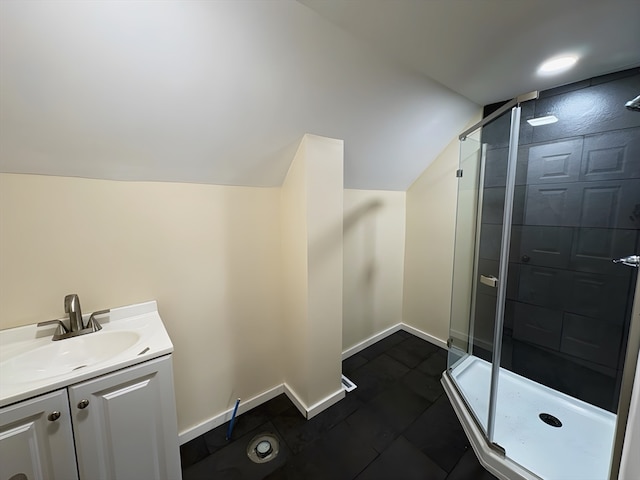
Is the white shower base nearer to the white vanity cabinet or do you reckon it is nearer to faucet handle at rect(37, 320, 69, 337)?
the white vanity cabinet

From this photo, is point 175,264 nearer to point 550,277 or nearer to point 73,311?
point 73,311

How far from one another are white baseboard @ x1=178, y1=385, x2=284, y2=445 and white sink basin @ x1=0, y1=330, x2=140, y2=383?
2.75 feet

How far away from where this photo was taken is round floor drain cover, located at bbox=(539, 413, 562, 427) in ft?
5.74

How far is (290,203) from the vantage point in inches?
71.3

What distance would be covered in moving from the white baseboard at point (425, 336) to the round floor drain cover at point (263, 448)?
75.2 inches

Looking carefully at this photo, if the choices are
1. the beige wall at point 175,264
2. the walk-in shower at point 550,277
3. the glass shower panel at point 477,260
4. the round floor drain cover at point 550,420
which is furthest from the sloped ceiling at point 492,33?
the round floor drain cover at point 550,420

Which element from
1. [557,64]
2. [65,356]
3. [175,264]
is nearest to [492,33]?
[557,64]

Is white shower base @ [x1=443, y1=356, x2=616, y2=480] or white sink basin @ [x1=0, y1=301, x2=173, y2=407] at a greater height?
white sink basin @ [x1=0, y1=301, x2=173, y2=407]

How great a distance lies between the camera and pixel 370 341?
277cm

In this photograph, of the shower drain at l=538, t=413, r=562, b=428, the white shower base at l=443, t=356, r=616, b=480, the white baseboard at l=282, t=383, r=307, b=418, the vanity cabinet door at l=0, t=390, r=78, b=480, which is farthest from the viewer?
the white baseboard at l=282, t=383, r=307, b=418

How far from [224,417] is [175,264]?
116 cm

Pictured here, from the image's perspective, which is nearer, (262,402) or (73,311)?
(73,311)

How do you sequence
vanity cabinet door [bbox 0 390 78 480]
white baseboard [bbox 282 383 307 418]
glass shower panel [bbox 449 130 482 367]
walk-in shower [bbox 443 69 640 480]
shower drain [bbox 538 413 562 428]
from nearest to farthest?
1. vanity cabinet door [bbox 0 390 78 480]
2. walk-in shower [bbox 443 69 640 480]
3. shower drain [bbox 538 413 562 428]
4. white baseboard [bbox 282 383 307 418]
5. glass shower panel [bbox 449 130 482 367]

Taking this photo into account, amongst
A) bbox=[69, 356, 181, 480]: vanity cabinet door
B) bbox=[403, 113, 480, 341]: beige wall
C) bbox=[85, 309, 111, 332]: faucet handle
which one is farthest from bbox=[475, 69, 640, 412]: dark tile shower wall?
bbox=[85, 309, 111, 332]: faucet handle
